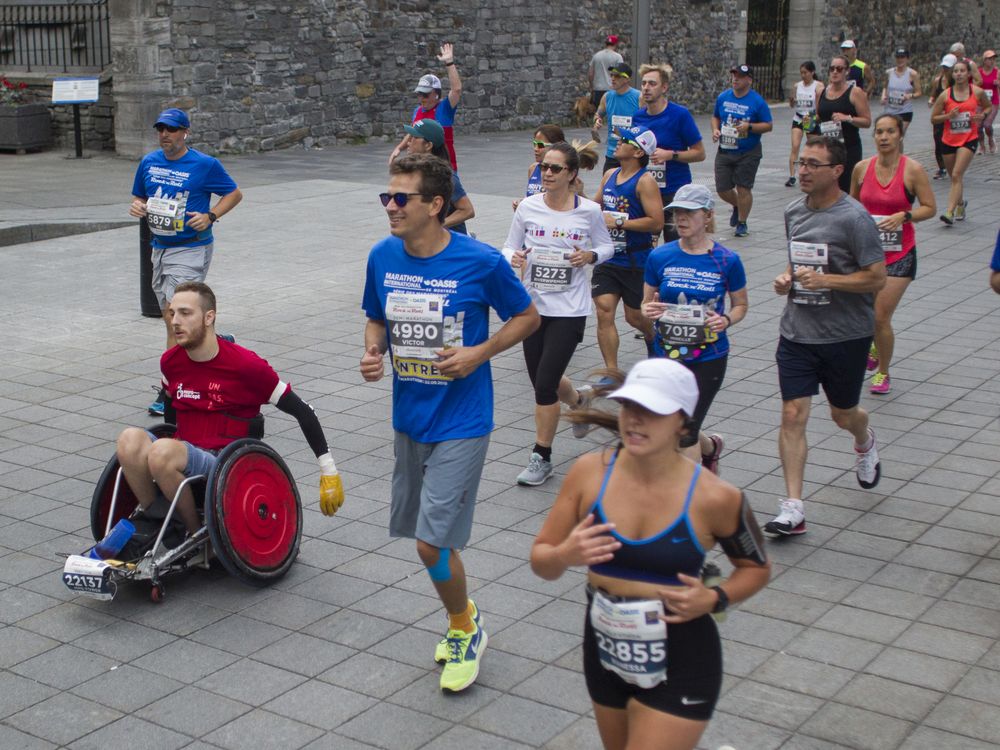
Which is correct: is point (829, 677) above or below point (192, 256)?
below

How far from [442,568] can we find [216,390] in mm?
1527

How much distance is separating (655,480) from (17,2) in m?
20.7

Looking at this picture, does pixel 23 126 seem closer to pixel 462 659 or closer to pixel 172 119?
pixel 172 119

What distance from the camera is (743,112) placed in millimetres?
14000

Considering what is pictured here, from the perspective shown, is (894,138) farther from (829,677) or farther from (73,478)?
(73,478)

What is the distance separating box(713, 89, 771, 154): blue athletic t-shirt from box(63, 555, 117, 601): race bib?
33.1 ft

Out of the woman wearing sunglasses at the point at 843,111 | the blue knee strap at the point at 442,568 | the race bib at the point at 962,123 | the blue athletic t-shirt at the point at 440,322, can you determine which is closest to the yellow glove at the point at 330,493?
the blue athletic t-shirt at the point at 440,322

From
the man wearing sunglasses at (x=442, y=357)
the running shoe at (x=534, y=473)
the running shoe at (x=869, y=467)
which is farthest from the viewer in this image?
the running shoe at (x=534, y=473)

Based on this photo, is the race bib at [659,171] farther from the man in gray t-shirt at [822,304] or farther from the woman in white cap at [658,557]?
the woman in white cap at [658,557]

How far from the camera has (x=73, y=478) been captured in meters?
7.07

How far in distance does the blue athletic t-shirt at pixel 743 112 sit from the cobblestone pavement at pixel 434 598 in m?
3.69

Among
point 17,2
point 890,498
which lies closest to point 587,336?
point 890,498

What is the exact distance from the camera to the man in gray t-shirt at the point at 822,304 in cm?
622

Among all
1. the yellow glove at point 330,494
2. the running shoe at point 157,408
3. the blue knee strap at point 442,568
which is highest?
the yellow glove at point 330,494
